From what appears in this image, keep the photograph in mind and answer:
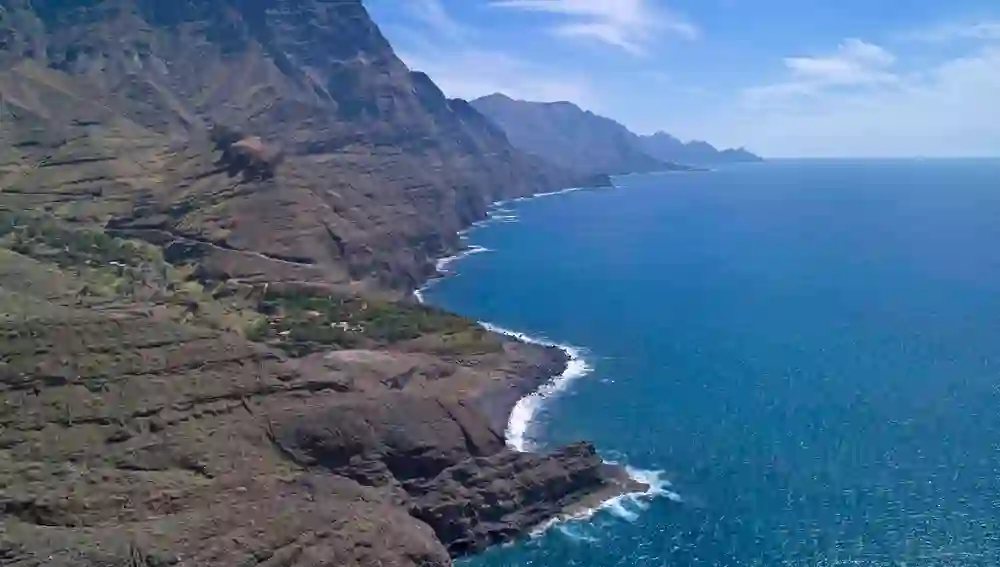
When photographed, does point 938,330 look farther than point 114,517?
Yes

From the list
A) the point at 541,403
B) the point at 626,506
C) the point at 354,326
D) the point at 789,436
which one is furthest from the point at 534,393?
the point at 626,506

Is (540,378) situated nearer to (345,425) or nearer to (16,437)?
(345,425)

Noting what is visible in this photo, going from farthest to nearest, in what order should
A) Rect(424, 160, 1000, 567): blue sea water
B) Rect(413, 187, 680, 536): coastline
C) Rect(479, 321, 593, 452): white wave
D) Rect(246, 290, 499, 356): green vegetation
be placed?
Rect(246, 290, 499, 356): green vegetation < Rect(479, 321, 593, 452): white wave < Rect(413, 187, 680, 536): coastline < Rect(424, 160, 1000, 567): blue sea water

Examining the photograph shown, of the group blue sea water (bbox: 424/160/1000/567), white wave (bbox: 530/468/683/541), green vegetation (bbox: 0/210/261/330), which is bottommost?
white wave (bbox: 530/468/683/541)

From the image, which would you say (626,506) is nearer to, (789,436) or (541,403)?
(789,436)

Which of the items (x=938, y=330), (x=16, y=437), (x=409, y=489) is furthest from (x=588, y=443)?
(x=938, y=330)

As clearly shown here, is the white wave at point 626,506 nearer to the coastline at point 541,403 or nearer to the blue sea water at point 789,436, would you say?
the coastline at point 541,403

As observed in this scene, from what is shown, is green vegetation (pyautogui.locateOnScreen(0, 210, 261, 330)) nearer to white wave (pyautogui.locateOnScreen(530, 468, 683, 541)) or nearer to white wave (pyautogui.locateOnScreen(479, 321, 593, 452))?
white wave (pyautogui.locateOnScreen(479, 321, 593, 452))

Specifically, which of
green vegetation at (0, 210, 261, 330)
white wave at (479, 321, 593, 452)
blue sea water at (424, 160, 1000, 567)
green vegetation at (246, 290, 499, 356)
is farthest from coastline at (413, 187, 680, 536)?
green vegetation at (0, 210, 261, 330)

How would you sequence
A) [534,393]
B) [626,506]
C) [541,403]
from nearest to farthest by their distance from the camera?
[626,506] < [541,403] < [534,393]
